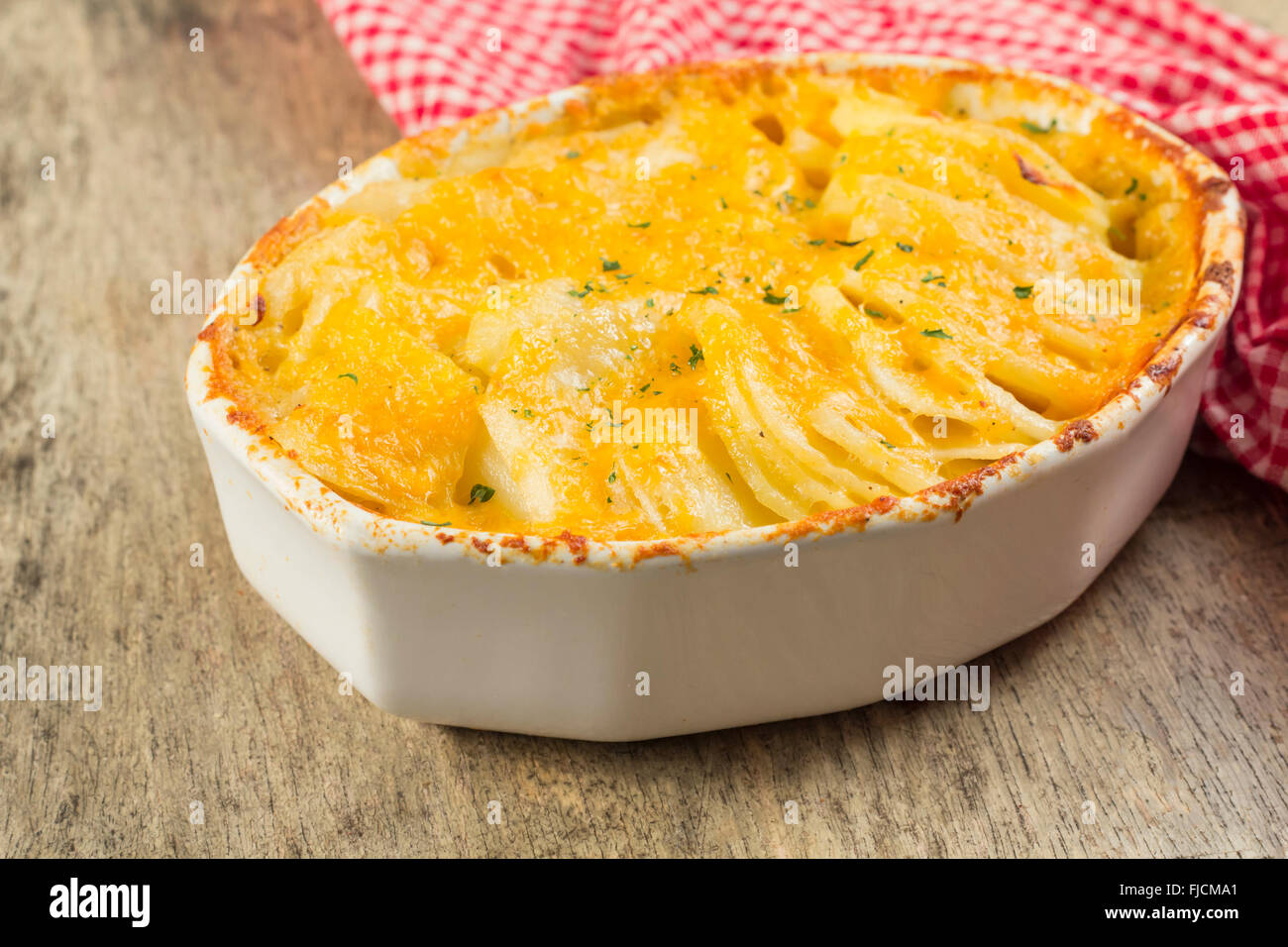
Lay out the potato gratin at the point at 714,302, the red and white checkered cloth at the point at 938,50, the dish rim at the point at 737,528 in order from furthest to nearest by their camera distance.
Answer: the red and white checkered cloth at the point at 938,50, the potato gratin at the point at 714,302, the dish rim at the point at 737,528

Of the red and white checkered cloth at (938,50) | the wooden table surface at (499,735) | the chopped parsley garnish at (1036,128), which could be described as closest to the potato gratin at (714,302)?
the chopped parsley garnish at (1036,128)

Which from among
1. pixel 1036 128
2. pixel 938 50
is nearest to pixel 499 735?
pixel 1036 128

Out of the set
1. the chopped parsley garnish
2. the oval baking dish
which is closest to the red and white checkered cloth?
the chopped parsley garnish

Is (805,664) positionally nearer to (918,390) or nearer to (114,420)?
(918,390)

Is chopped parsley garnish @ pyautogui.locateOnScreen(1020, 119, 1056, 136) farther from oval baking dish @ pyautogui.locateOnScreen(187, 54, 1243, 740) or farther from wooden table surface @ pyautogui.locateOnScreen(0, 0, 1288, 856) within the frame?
wooden table surface @ pyautogui.locateOnScreen(0, 0, 1288, 856)

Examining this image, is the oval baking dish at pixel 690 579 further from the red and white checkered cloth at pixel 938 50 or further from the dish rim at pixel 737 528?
the red and white checkered cloth at pixel 938 50

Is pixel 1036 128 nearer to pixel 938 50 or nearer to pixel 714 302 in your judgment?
pixel 938 50

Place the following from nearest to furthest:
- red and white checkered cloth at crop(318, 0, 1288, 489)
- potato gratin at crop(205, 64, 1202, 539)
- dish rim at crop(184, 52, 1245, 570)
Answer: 1. dish rim at crop(184, 52, 1245, 570)
2. potato gratin at crop(205, 64, 1202, 539)
3. red and white checkered cloth at crop(318, 0, 1288, 489)
